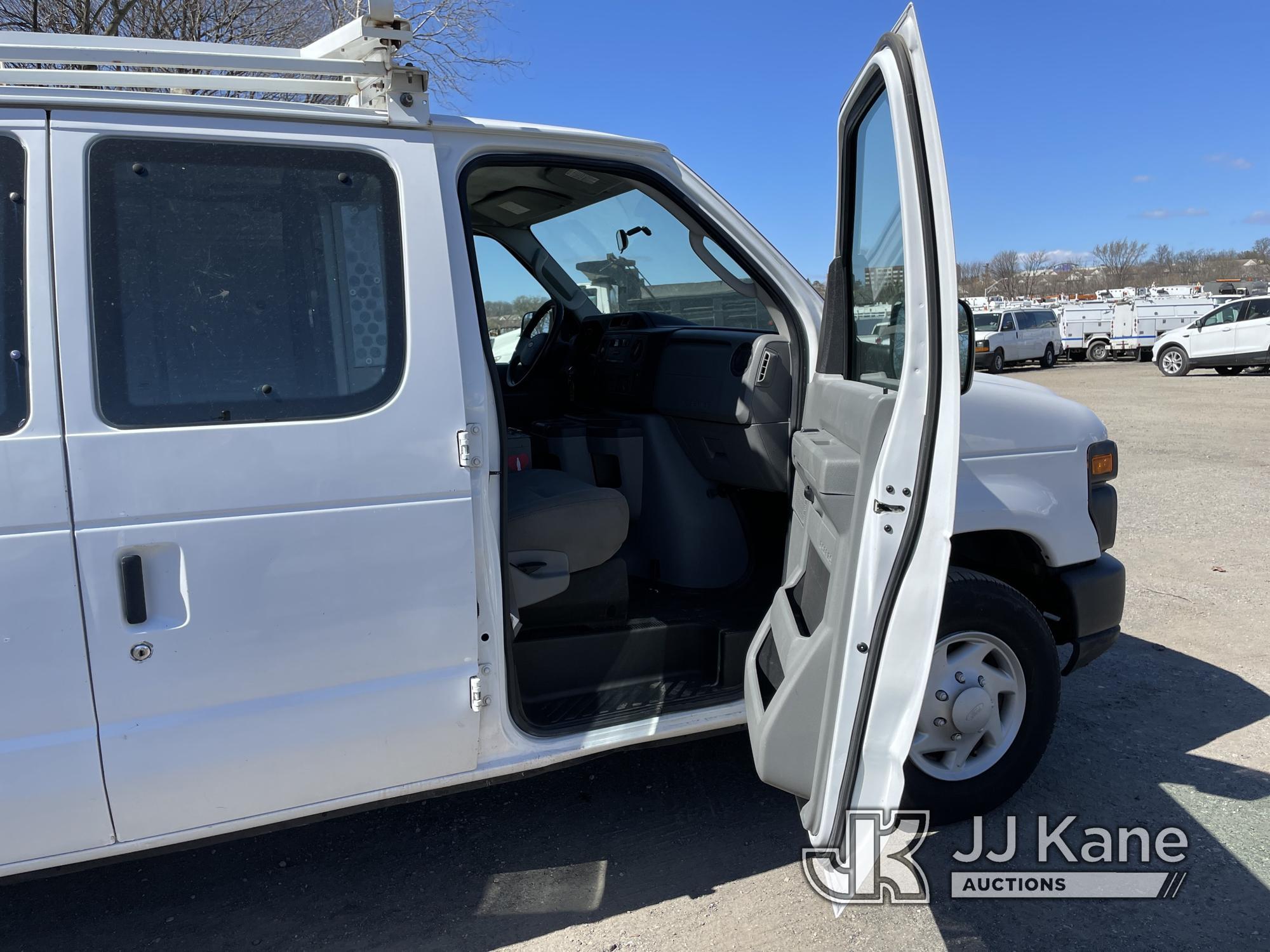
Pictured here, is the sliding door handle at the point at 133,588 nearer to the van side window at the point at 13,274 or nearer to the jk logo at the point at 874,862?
the van side window at the point at 13,274

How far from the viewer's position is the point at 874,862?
7.38 ft

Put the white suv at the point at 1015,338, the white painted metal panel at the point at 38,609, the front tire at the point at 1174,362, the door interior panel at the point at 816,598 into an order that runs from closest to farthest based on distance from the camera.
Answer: the white painted metal panel at the point at 38,609 → the door interior panel at the point at 816,598 → the front tire at the point at 1174,362 → the white suv at the point at 1015,338

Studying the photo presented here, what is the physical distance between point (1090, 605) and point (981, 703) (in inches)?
23.6

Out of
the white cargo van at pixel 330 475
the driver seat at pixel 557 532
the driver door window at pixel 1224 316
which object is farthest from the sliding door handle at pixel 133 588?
the driver door window at pixel 1224 316

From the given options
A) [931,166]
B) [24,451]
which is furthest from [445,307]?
[931,166]

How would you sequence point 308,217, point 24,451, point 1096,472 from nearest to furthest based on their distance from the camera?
point 24,451 < point 308,217 < point 1096,472

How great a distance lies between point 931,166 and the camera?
7.22 feet

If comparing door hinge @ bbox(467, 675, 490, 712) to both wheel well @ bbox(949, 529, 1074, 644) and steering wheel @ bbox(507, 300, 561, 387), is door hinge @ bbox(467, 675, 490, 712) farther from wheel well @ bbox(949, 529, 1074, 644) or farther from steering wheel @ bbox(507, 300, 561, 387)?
steering wheel @ bbox(507, 300, 561, 387)

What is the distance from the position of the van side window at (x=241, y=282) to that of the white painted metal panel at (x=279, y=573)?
4cm

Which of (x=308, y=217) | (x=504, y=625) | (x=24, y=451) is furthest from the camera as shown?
(x=504, y=625)

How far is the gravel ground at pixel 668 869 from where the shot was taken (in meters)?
2.64

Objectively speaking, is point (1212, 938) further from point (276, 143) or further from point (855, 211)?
point (276, 143)

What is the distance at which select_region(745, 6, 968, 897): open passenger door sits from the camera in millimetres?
2182

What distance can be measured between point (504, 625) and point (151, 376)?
1048 mm
